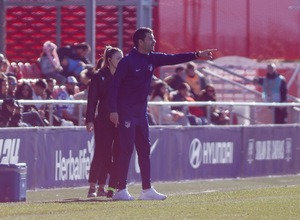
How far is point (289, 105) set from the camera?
19312 mm

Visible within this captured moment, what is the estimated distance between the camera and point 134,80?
12.0 m

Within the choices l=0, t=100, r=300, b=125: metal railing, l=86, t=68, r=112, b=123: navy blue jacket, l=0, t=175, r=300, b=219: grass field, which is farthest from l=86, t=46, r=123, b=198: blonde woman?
l=0, t=100, r=300, b=125: metal railing

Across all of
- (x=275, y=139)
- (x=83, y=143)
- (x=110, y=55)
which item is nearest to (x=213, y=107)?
(x=275, y=139)

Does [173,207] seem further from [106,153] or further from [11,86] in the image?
[11,86]

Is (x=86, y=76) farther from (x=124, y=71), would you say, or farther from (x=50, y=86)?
(x=124, y=71)

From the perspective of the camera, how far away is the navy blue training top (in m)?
11.9

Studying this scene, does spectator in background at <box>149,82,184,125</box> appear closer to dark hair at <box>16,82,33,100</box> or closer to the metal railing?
the metal railing

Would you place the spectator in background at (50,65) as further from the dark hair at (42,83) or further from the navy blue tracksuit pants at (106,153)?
the navy blue tracksuit pants at (106,153)

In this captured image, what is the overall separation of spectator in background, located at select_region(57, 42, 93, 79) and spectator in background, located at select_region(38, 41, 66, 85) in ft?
1.18

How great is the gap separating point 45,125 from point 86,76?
3.10 m

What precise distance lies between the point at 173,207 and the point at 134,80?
1647mm

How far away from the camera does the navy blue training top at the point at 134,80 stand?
39.0 feet

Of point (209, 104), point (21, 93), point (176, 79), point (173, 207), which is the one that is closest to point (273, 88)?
point (176, 79)

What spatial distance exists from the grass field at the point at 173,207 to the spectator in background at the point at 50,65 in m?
5.05
